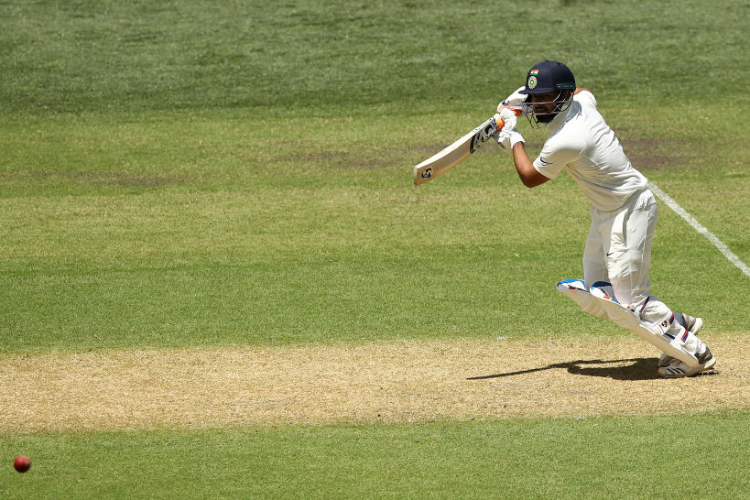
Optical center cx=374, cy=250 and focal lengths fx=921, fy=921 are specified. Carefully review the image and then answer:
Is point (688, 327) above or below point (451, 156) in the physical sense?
below

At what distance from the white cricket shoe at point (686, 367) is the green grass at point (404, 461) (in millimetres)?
785

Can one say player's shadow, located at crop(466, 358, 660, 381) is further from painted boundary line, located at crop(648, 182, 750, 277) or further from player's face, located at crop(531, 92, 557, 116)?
painted boundary line, located at crop(648, 182, 750, 277)

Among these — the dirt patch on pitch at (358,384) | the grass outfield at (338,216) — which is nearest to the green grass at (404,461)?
the grass outfield at (338,216)

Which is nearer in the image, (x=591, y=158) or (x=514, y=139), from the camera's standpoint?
(x=591, y=158)

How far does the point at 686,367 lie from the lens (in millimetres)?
7164

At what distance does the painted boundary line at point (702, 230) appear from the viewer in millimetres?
9914

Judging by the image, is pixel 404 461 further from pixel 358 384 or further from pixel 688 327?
pixel 688 327

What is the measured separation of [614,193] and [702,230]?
438 centimetres

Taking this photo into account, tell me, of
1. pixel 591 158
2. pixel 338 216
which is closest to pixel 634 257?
pixel 591 158

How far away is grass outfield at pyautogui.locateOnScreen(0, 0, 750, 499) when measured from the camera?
5.96 meters

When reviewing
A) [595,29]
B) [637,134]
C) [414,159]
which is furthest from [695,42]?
[414,159]

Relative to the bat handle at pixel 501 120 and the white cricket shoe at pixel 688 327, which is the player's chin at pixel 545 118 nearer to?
the bat handle at pixel 501 120

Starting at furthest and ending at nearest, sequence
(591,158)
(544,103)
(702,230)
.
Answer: (702,230) < (544,103) < (591,158)

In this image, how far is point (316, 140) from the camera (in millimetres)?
14297
